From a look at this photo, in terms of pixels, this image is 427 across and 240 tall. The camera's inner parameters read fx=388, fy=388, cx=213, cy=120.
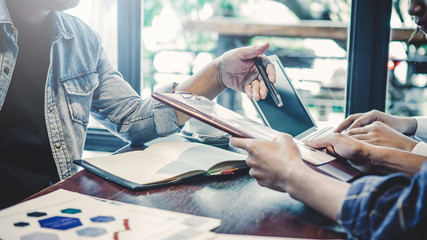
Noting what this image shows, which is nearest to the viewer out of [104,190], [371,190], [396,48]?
[371,190]

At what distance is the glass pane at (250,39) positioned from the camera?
2.13 meters

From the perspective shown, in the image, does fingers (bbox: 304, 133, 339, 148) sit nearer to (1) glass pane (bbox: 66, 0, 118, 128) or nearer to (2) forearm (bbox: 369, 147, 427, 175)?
(2) forearm (bbox: 369, 147, 427, 175)

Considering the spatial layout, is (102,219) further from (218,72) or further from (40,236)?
(218,72)

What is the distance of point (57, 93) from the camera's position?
1.20 metres

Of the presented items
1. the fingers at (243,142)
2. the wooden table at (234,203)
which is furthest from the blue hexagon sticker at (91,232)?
the fingers at (243,142)

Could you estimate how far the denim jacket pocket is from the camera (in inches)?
47.9

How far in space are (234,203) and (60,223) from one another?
300 mm

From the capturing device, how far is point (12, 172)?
3.59ft

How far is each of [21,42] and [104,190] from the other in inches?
25.5

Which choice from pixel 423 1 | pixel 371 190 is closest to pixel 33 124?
pixel 371 190

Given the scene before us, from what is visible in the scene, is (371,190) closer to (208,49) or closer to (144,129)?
(144,129)

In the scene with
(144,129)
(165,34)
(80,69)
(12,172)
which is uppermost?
(165,34)

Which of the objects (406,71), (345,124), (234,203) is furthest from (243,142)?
(406,71)

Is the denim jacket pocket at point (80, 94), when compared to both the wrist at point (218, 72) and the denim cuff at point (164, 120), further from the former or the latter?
the wrist at point (218, 72)
